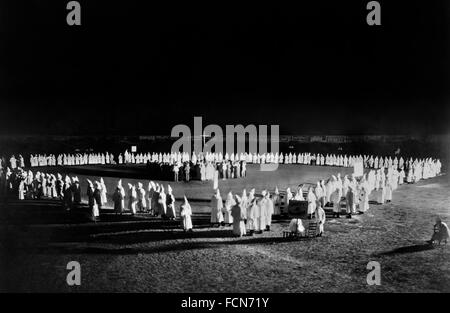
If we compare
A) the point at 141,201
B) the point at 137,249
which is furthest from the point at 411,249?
the point at 141,201

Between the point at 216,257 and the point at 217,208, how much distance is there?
310cm

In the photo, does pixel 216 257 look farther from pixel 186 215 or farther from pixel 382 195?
pixel 382 195

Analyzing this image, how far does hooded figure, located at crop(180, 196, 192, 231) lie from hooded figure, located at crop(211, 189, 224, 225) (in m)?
1.03

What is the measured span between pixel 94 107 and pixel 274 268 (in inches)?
1308

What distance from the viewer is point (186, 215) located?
37.4 ft

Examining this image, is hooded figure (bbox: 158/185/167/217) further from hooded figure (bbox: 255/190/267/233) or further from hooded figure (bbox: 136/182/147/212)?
hooded figure (bbox: 255/190/267/233)

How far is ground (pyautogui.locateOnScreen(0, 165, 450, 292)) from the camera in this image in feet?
25.6

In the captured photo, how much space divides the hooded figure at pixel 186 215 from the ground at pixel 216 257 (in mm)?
233

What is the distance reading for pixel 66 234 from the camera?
11.2m

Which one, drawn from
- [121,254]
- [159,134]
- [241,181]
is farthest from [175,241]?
[159,134]

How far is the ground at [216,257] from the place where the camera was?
7.79 meters

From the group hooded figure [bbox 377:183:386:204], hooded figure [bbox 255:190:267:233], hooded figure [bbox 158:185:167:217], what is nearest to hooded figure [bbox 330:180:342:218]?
hooded figure [bbox 377:183:386:204]
